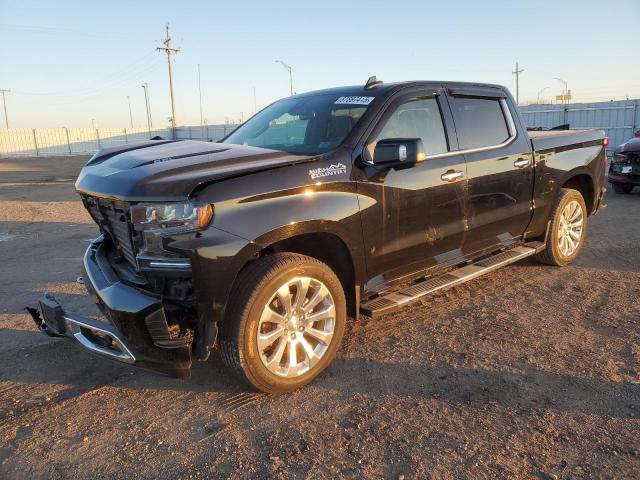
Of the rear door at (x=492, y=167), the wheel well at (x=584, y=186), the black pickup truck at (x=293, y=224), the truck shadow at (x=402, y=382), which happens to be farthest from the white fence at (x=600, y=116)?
the truck shadow at (x=402, y=382)

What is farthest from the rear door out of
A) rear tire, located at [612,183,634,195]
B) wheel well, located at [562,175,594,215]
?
rear tire, located at [612,183,634,195]

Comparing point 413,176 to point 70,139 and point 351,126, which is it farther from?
point 70,139

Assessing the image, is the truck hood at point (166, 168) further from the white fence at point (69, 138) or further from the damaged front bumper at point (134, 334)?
the white fence at point (69, 138)

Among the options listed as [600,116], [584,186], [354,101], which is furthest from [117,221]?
[600,116]

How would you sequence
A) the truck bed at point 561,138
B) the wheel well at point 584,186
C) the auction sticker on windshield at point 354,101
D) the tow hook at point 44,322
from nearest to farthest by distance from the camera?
the tow hook at point 44,322 < the auction sticker on windshield at point 354,101 < the truck bed at point 561,138 < the wheel well at point 584,186

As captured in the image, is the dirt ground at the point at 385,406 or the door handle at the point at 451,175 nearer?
the dirt ground at the point at 385,406

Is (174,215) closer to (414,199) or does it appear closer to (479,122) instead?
(414,199)

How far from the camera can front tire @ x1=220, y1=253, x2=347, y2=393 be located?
3.02 m

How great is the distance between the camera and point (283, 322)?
3221 mm

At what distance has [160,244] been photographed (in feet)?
9.33

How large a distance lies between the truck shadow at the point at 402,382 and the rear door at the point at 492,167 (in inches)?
55.5

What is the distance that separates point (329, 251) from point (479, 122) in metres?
2.10

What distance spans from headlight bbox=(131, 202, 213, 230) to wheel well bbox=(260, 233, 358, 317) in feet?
2.04

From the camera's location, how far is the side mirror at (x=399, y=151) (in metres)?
3.44
